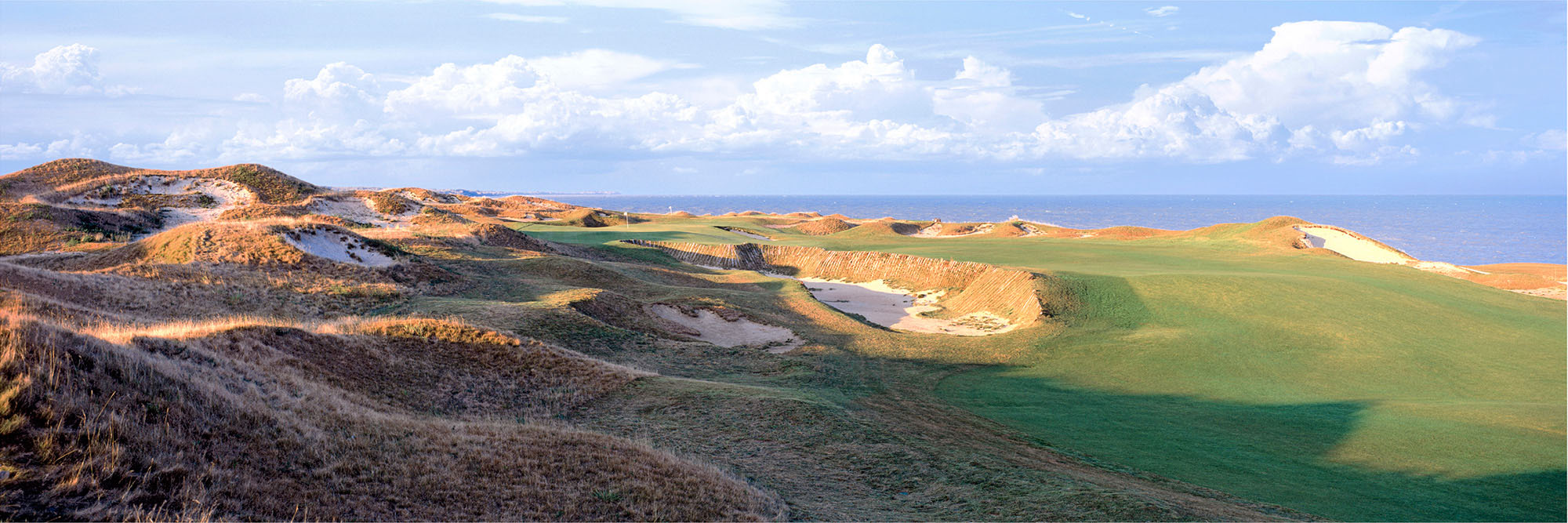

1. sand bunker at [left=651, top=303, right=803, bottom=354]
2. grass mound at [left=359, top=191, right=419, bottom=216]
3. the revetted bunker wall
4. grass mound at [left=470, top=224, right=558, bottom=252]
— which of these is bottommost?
sand bunker at [left=651, top=303, right=803, bottom=354]

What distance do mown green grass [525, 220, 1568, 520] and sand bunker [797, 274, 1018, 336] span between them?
3759 mm

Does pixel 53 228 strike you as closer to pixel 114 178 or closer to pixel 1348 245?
pixel 114 178

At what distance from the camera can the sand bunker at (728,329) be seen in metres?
22.9

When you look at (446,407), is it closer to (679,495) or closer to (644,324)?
(679,495)

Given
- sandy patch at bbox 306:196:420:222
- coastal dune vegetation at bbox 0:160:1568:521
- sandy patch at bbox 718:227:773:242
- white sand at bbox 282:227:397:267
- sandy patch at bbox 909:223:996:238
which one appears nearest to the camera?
coastal dune vegetation at bbox 0:160:1568:521

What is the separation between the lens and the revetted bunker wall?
3014 cm

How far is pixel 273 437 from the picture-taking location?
307 inches

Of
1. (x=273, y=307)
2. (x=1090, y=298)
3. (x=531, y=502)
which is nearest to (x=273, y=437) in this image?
(x=531, y=502)

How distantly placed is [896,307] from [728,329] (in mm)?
13141

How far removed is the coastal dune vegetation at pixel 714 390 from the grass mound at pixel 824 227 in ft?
146

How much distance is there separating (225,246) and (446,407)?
14805mm

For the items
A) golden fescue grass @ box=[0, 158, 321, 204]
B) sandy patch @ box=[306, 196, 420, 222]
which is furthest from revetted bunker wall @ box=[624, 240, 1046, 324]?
golden fescue grass @ box=[0, 158, 321, 204]

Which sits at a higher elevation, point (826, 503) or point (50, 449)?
point (50, 449)

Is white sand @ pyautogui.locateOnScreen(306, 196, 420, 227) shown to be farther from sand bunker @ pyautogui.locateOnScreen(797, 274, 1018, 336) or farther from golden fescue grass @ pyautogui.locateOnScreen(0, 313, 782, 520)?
golden fescue grass @ pyautogui.locateOnScreen(0, 313, 782, 520)
